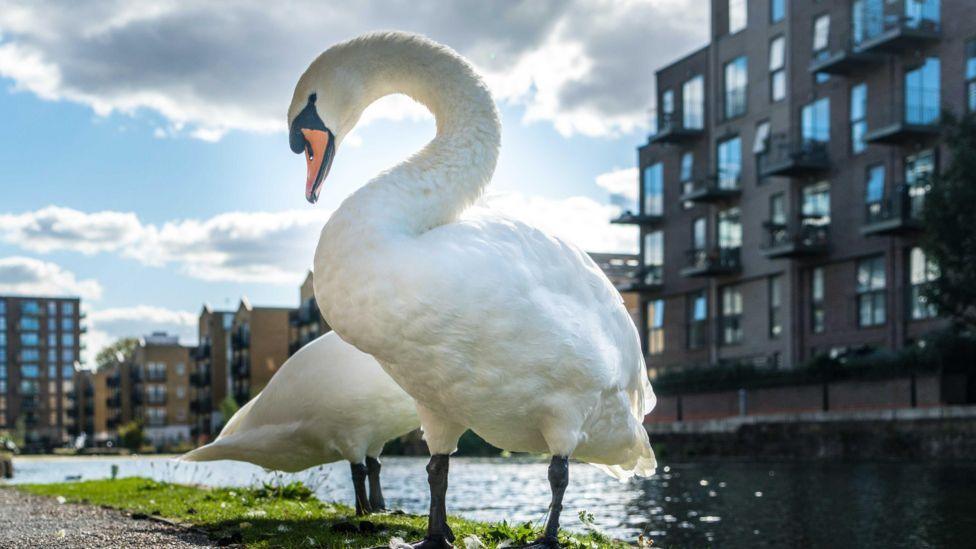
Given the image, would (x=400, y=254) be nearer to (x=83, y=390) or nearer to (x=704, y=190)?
(x=704, y=190)

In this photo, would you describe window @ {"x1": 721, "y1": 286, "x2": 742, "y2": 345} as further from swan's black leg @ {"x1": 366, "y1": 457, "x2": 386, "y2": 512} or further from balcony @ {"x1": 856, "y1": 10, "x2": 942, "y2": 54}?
swan's black leg @ {"x1": 366, "y1": 457, "x2": 386, "y2": 512}

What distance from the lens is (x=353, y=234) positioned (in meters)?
5.70

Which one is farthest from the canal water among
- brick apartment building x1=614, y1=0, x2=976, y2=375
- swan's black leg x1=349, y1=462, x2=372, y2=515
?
brick apartment building x1=614, y1=0, x2=976, y2=375

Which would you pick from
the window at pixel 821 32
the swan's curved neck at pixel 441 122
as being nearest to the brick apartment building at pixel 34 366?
the window at pixel 821 32

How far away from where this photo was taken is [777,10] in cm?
4550

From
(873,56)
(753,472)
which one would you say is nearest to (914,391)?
(753,472)

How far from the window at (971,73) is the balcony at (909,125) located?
1197 mm

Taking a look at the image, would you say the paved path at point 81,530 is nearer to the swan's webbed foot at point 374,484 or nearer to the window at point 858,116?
the swan's webbed foot at point 374,484

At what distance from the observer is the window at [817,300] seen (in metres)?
41.7

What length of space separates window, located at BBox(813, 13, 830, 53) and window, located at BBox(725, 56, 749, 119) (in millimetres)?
5427

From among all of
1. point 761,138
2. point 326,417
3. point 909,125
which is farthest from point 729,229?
point 326,417

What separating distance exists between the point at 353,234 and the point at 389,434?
3.90 meters

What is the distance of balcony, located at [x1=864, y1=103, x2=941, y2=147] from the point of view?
1406 inches

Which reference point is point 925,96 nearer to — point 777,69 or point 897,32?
point 897,32
